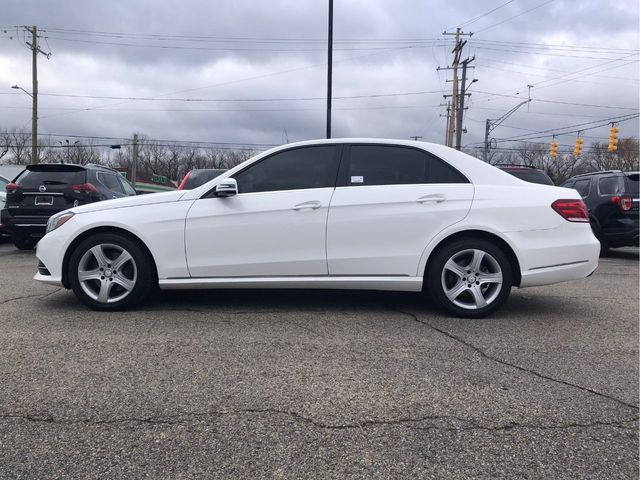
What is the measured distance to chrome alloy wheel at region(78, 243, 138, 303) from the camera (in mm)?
4836

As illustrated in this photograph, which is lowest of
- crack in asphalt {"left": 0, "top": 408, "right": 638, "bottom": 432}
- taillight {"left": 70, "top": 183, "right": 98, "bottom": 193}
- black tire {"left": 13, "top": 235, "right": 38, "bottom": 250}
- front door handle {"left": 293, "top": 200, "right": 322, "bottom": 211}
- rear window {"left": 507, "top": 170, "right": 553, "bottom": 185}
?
crack in asphalt {"left": 0, "top": 408, "right": 638, "bottom": 432}

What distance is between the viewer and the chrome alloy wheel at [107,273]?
484cm

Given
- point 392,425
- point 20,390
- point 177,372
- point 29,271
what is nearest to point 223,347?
point 177,372

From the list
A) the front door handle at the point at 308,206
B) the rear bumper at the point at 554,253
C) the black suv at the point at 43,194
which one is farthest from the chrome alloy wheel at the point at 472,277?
the black suv at the point at 43,194

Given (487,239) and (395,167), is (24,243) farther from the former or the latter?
(487,239)

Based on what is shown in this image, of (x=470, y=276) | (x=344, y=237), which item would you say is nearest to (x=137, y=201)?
(x=344, y=237)

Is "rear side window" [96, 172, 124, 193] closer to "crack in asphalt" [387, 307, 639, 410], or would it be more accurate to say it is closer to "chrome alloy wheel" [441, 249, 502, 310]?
"crack in asphalt" [387, 307, 639, 410]

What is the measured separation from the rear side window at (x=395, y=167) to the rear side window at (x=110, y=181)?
642cm

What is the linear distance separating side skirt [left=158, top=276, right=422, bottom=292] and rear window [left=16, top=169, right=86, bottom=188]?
5508 mm

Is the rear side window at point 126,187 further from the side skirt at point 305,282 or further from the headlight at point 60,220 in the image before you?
the side skirt at point 305,282

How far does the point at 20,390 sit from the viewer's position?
10.1 feet

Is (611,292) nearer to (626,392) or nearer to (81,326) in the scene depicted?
(626,392)

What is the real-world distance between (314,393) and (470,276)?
2254mm

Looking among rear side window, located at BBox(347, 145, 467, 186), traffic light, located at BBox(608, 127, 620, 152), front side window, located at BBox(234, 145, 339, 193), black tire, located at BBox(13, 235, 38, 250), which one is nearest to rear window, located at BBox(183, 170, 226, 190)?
black tire, located at BBox(13, 235, 38, 250)
